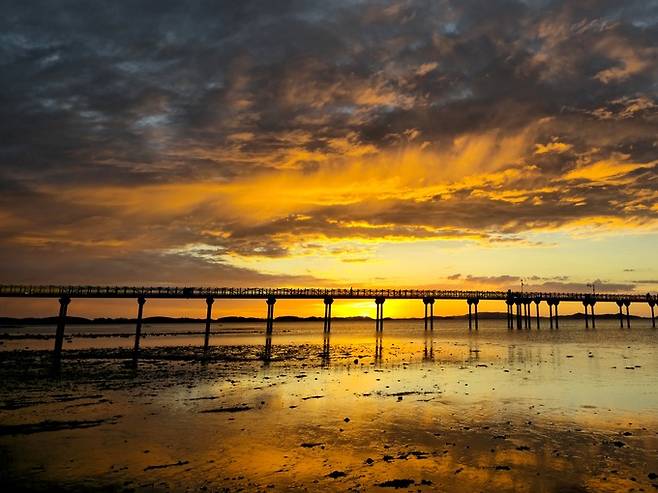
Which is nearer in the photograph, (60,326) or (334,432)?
(334,432)

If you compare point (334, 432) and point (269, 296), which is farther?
point (269, 296)

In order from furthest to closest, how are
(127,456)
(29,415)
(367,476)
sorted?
1. (29,415)
2. (127,456)
3. (367,476)

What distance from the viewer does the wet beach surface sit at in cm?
1236

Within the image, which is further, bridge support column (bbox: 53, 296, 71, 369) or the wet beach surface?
bridge support column (bbox: 53, 296, 71, 369)

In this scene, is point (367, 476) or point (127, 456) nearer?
point (367, 476)

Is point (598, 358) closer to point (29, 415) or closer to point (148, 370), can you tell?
point (148, 370)

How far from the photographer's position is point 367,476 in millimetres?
12430

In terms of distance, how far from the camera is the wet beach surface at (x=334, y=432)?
40.5 ft

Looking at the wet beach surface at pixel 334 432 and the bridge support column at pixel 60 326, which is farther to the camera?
the bridge support column at pixel 60 326

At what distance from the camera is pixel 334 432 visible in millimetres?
17281

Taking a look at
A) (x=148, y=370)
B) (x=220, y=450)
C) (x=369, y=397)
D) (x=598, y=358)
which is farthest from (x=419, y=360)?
(x=220, y=450)

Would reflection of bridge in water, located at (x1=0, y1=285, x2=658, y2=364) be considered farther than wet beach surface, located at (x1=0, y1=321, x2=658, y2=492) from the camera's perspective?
Yes

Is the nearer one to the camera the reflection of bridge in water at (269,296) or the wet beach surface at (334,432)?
the wet beach surface at (334,432)

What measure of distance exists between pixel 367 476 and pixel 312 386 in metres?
16.0
